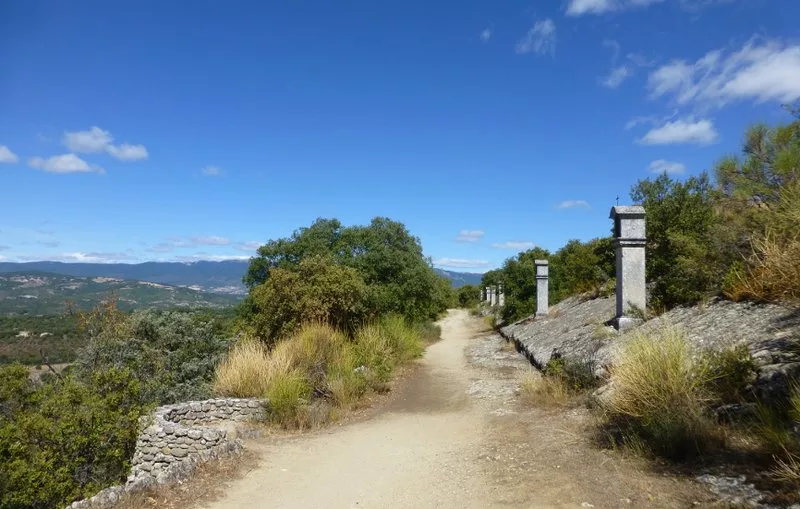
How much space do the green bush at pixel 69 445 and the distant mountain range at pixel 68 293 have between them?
3874 centimetres

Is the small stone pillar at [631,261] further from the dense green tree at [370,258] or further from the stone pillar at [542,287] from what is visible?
the stone pillar at [542,287]

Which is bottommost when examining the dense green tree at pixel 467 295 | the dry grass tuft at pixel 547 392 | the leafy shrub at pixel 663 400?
the dry grass tuft at pixel 547 392

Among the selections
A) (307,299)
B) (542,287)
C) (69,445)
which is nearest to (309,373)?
(307,299)

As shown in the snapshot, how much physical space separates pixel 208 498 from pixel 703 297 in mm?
8163

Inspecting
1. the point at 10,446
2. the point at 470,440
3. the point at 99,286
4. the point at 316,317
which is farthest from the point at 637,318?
the point at 99,286

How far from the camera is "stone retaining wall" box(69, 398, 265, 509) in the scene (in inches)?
201

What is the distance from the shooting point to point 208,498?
16.2ft

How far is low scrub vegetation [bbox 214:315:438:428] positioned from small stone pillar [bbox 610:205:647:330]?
5056 mm

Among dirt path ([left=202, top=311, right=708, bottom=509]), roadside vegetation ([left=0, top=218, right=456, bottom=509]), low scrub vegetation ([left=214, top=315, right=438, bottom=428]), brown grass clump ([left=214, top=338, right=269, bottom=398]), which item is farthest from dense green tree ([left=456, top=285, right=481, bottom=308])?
dirt path ([left=202, top=311, right=708, bottom=509])

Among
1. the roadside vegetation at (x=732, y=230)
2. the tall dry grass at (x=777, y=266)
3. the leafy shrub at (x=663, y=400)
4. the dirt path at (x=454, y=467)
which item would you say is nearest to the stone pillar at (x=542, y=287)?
the roadside vegetation at (x=732, y=230)

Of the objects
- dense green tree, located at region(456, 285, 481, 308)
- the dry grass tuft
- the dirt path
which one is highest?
dense green tree, located at region(456, 285, 481, 308)

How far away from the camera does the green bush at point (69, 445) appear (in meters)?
7.21

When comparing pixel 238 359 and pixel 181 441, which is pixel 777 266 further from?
pixel 238 359

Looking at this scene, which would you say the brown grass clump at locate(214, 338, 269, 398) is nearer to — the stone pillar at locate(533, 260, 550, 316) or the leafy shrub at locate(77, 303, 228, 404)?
the leafy shrub at locate(77, 303, 228, 404)
